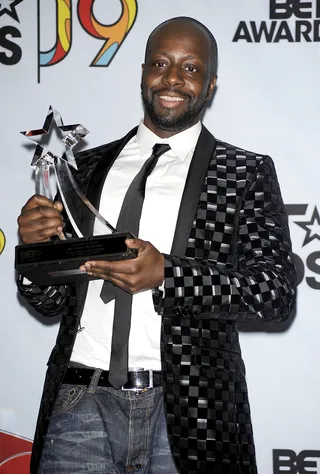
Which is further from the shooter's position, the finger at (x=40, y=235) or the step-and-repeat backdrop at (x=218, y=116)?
the step-and-repeat backdrop at (x=218, y=116)

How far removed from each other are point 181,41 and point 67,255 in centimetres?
77

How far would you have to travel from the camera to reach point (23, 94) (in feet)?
10.4

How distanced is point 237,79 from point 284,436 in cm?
124

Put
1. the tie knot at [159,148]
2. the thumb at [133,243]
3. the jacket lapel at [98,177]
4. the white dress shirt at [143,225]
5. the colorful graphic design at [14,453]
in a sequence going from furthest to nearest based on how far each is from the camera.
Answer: the colorful graphic design at [14,453] → the tie knot at [159,148] → the jacket lapel at [98,177] → the white dress shirt at [143,225] → the thumb at [133,243]

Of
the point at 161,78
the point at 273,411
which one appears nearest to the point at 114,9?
the point at 161,78

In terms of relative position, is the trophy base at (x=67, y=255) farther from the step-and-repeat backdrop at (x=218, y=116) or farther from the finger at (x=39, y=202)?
the step-and-repeat backdrop at (x=218, y=116)

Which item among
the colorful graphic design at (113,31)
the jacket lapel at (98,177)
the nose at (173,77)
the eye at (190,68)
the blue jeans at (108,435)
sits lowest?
the blue jeans at (108,435)

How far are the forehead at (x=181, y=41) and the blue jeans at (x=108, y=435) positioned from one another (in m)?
0.89

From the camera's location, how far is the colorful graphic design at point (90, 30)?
3139mm

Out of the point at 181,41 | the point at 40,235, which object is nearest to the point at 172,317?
the point at 40,235

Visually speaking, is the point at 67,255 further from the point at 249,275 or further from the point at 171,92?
the point at 171,92

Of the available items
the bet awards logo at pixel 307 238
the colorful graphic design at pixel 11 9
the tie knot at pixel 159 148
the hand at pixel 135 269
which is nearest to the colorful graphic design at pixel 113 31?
the colorful graphic design at pixel 11 9

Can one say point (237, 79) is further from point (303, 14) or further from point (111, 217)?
point (111, 217)

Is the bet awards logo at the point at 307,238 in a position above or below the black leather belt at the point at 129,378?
above
